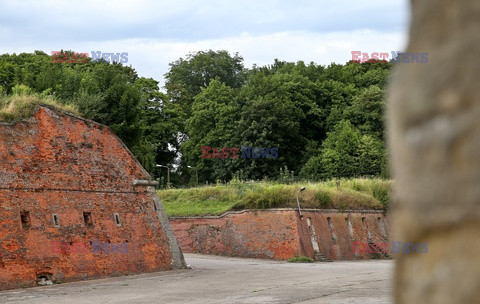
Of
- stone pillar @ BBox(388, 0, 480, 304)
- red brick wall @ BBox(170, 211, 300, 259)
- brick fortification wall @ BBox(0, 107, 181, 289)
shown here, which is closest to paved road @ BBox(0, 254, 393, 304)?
brick fortification wall @ BBox(0, 107, 181, 289)

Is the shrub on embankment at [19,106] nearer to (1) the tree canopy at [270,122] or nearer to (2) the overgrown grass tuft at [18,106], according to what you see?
(2) the overgrown grass tuft at [18,106]

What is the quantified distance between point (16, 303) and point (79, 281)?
22.1 feet

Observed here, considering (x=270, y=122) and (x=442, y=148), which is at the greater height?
(x=442, y=148)

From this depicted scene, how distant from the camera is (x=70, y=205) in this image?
26.4 m

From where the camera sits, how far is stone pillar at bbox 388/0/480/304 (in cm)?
131

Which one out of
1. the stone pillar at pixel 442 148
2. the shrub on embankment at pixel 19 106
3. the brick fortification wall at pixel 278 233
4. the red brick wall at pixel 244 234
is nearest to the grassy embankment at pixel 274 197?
the brick fortification wall at pixel 278 233

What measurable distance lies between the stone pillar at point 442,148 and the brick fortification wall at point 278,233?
39368mm

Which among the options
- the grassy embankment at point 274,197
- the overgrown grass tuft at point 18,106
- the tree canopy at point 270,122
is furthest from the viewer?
the tree canopy at point 270,122

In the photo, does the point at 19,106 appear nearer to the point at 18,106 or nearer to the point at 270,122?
the point at 18,106

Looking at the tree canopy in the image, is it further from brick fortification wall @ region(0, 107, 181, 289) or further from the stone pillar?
the stone pillar

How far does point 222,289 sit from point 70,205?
7612 millimetres

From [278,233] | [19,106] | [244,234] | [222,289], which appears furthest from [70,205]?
[244,234]

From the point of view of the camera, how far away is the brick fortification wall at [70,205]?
78.4 feet

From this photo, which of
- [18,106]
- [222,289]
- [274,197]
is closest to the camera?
[222,289]
